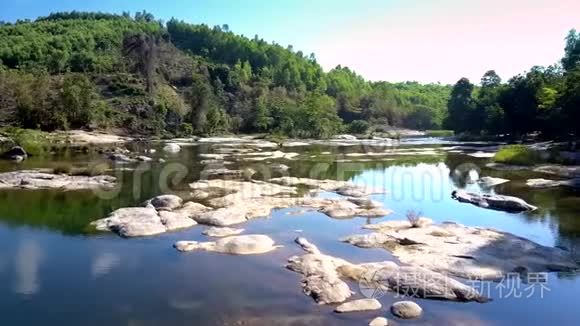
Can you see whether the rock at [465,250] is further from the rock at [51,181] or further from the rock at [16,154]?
the rock at [16,154]

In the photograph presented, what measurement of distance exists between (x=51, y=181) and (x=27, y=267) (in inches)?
755

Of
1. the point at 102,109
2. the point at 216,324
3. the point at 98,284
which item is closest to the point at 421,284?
the point at 216,324

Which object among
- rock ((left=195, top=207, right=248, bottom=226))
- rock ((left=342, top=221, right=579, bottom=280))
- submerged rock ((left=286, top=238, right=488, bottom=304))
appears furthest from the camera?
rock ((left=195, top=207, right=248, bottom=226))

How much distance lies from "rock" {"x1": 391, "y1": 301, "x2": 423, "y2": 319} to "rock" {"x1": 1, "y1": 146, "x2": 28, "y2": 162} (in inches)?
1821

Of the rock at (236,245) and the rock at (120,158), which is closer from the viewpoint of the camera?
the rock at (236,245)

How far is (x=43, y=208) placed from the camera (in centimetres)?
2628

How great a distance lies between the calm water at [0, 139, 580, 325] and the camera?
1284 centimetres

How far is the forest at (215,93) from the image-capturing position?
78750mm

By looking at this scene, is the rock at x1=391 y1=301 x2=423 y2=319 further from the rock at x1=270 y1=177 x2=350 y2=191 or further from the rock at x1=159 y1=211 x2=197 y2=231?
the rock at x1=270 y1=177 x2=350 y2=191

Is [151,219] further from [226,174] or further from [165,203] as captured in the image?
[226,174]

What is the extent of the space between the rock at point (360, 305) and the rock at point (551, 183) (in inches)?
1029

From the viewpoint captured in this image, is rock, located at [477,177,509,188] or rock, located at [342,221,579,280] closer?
rock, located at [342,221,579,280]

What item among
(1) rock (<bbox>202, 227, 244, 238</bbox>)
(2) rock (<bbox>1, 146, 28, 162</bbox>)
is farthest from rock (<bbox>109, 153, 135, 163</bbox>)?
(1) rock (<bbox>202, 227, 244, 238</bbox>)

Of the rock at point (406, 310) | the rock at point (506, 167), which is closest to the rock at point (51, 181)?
the rock at point (406, 310)
